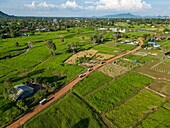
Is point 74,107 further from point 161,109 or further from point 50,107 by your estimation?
point 161,109

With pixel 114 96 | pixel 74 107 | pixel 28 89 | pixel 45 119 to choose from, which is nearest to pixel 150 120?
pixel 114 96

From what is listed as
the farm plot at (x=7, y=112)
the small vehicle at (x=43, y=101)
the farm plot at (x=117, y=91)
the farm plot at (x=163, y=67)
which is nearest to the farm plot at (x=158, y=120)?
the farm plot at (x=117, y=91)

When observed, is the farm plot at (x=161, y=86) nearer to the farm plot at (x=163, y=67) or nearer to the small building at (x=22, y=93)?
the farm plot at (x=163, y=67)

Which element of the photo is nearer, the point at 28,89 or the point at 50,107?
the point at 50,107

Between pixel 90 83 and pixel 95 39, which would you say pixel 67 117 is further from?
pixel 95 39

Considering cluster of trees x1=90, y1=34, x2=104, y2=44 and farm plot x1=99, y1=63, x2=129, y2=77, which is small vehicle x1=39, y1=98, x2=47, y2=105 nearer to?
farm plot x1=99, y1=63, x2=129, y2=77

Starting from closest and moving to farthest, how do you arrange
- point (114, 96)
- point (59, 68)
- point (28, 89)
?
point (114, 96) < point (28, 89) < point (59, 68)

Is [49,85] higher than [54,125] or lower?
higher

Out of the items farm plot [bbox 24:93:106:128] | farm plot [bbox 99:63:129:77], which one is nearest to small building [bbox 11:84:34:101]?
farm plot [bbox 24:93:106:128]
